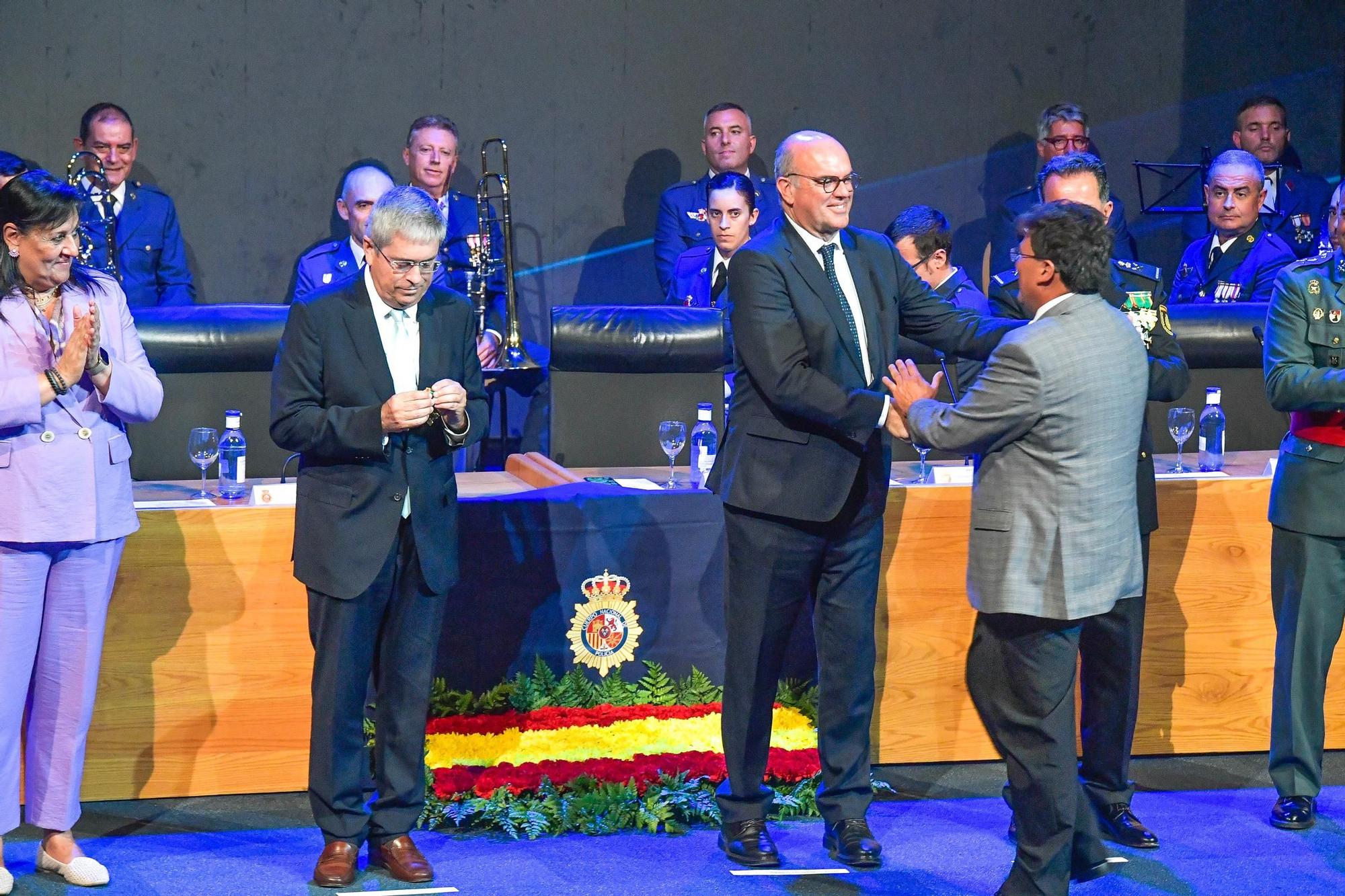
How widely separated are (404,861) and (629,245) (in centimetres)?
498

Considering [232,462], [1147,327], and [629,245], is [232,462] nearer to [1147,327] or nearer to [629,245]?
[1147,327]

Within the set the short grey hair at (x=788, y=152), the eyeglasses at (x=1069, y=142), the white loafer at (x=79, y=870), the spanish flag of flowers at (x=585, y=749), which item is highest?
the eyeglasses at (x=1069, y=142)

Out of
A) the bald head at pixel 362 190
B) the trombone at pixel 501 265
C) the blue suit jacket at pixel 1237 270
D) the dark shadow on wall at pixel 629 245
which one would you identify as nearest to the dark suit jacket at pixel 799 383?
the bald head at pixel 362 190

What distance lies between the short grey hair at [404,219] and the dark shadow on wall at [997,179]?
5396mm

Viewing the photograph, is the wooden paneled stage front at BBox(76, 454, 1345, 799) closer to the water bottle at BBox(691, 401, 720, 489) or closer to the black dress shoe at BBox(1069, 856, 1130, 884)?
the water bottle at BBox(691, 401, 720, 489)

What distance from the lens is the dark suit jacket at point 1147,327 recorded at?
3.50 m

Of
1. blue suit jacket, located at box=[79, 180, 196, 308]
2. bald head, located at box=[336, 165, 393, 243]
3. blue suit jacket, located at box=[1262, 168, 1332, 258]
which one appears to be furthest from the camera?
blue suit jacket, located at box=[1262, 168, 1332, 258]

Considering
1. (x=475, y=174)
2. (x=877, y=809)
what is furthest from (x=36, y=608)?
(x=475, y=174)

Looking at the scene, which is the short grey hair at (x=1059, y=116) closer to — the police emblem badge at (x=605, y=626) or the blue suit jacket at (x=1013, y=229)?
the blue suit jacket at (x=1013, y=229)

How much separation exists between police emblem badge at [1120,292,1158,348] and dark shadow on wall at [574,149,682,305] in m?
4.44

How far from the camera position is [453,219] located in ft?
22.0

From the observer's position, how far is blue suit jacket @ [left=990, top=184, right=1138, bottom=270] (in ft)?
21.5

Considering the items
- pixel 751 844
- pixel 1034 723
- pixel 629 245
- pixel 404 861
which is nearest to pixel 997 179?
pixel 629 245

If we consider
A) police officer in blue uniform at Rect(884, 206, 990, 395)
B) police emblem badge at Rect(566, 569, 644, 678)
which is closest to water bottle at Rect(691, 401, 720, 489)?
police emblem badge at Rect(566, 569, 644, 678)
